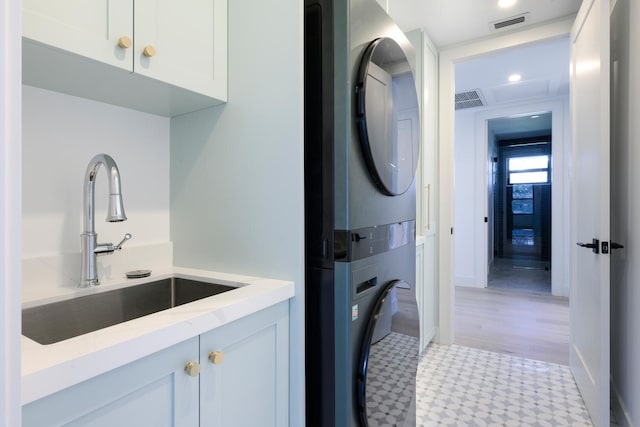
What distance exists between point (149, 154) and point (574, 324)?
2710 mm

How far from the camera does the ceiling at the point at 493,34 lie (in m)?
2.14

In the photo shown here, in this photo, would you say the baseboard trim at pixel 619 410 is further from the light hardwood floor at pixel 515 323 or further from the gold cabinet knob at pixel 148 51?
the gold cabinet knob at pixel 148 51

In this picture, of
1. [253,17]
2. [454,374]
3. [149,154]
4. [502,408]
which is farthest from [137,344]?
[454,374]

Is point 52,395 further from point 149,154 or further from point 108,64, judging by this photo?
point 149,154

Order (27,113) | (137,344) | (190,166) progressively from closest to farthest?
(137,344)
(27,113)
(190,166)

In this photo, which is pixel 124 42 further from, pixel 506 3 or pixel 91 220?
pixel 506 3

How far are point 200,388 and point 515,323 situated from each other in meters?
3.33

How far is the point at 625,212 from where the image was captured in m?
1.68

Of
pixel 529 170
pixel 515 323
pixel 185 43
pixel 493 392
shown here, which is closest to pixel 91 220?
pixel 185 43

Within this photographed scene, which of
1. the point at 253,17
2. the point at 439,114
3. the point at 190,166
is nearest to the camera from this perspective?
the point at 253,17

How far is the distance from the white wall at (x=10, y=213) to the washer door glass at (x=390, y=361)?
36.5 inches

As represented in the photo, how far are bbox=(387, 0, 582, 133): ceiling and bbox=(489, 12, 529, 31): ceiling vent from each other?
0.01 meters

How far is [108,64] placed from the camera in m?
0.95

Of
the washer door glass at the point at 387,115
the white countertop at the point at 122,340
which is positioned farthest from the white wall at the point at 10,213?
the washer door glass at the point at 387,115
